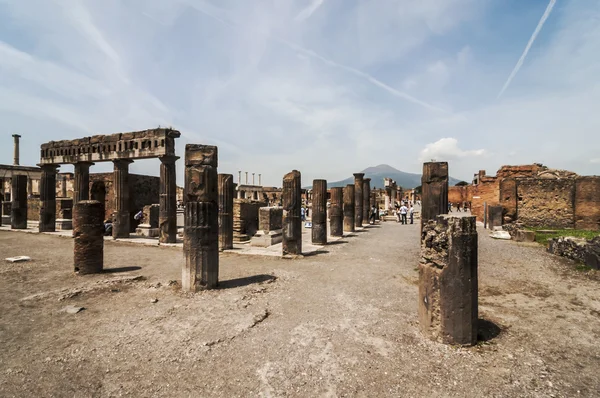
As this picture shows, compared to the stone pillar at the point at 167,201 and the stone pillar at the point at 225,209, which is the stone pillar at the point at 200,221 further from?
the stone pillar at the point at 167,201

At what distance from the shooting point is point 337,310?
5445mm

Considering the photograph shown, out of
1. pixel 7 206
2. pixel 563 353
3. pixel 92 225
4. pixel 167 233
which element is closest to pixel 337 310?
pixel 563 353

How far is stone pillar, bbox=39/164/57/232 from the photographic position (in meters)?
16.0

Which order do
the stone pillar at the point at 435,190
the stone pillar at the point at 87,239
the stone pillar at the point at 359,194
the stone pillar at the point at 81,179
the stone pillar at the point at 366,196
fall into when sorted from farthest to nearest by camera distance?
the stone pillar at the point at 366,196 < the stone pillar at the point at 359,194 < the stone pillar at the point at 81,179 < the stone pillar at the point at 435,190 < the stone pillar at the point at 87,239

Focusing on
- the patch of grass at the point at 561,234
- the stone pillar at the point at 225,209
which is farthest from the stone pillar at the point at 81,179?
the patch of grass at the point at 561,234

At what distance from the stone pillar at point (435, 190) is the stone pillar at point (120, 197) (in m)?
13.2

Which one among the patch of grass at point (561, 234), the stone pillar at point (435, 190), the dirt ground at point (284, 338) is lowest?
A: the dirt ground at point (284, 338)

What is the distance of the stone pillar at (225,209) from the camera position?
444 inches

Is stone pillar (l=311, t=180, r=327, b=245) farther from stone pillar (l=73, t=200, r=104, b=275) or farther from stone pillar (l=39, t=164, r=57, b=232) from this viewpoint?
stone pillar (l=39, t=164, r=57, b=232)

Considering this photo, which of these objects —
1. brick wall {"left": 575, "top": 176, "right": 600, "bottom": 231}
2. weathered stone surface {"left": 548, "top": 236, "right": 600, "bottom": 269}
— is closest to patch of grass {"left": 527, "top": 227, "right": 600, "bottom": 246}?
brick wall {"left": 575, "top": 176, "right": 600, "bottom": 231}

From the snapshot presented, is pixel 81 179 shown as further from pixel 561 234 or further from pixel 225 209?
pixel 561 234

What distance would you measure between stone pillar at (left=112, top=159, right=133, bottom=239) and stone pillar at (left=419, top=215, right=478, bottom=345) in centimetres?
1409

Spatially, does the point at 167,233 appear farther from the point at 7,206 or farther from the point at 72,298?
the point at 7,206

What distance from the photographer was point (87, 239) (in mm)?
7926
